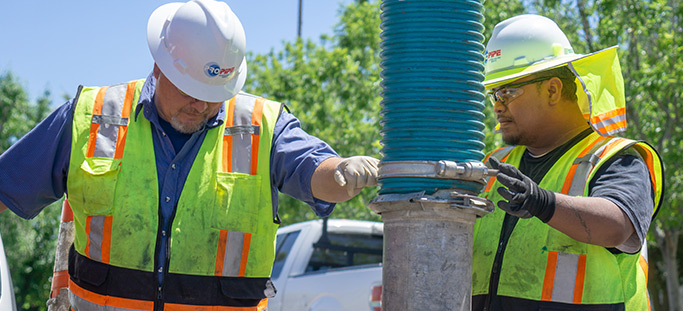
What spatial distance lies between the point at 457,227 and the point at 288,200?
12.8 m

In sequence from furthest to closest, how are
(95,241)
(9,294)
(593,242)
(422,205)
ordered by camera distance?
(9,294)
(95,241)
(593,242)
(422,205)

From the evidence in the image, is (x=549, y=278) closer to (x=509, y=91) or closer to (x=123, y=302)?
(x=509, y=91)

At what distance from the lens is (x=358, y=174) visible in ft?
8.98

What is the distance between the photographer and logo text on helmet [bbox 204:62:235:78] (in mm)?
3334

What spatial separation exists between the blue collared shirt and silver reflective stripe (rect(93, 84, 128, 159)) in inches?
3.7

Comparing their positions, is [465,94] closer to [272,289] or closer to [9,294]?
[272,289]

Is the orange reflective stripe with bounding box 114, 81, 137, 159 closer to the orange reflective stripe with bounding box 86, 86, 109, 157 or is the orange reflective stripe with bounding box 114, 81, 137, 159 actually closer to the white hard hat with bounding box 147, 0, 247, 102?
the orange reflective stripe with bounding box 86, 86, 109, 157

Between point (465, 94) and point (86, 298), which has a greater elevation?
point (465, 94)

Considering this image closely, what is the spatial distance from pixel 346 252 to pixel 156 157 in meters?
5.31

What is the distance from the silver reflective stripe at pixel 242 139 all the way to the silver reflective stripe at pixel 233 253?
271mm

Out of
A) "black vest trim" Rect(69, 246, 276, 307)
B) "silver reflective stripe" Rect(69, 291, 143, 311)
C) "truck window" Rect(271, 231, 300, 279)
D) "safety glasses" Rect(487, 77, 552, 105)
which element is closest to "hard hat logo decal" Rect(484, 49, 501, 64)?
"safety glasses" Rect(487, 77, 552, 105)

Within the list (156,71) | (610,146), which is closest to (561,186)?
(610,146)

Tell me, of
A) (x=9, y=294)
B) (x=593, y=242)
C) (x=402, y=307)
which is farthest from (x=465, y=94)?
(x=9, y=294)

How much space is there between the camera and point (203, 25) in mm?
3303
